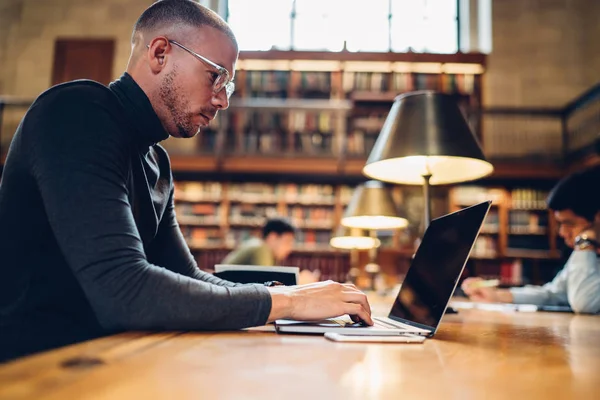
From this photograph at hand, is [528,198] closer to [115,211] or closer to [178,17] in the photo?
[178,17]

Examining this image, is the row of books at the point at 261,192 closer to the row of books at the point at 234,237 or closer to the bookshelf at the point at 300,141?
the bookshelf at the point at 300,141

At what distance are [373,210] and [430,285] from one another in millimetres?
1709

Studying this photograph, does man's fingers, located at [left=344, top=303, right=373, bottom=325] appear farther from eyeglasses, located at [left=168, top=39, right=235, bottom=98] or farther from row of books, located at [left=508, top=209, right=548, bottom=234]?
row of books, located at [left=508, top=209, right=548, bottom=234]

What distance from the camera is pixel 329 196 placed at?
7.46 metres

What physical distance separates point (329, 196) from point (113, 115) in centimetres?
652

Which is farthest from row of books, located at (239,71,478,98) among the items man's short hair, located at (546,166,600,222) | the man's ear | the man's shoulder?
the man's shoulder

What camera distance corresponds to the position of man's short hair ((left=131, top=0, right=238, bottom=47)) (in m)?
1.19

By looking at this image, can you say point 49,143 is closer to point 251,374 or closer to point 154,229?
point 154,229

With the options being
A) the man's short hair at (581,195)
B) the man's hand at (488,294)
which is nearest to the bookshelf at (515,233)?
the man's short hair at (581,195)

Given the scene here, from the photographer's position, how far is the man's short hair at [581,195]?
7.07 ft

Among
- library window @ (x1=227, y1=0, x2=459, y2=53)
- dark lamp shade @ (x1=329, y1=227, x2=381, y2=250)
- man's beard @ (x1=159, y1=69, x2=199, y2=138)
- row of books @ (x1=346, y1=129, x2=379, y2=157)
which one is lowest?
dark lamp shade @ (x1=329, y1=227, x2=381, y2=250)

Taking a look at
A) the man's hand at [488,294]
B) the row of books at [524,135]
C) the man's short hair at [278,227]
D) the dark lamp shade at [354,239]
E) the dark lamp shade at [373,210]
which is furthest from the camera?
the row of books at [524,135]

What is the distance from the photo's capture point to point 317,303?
99 centimetres

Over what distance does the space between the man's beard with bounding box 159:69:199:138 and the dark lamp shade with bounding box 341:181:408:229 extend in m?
1.78
